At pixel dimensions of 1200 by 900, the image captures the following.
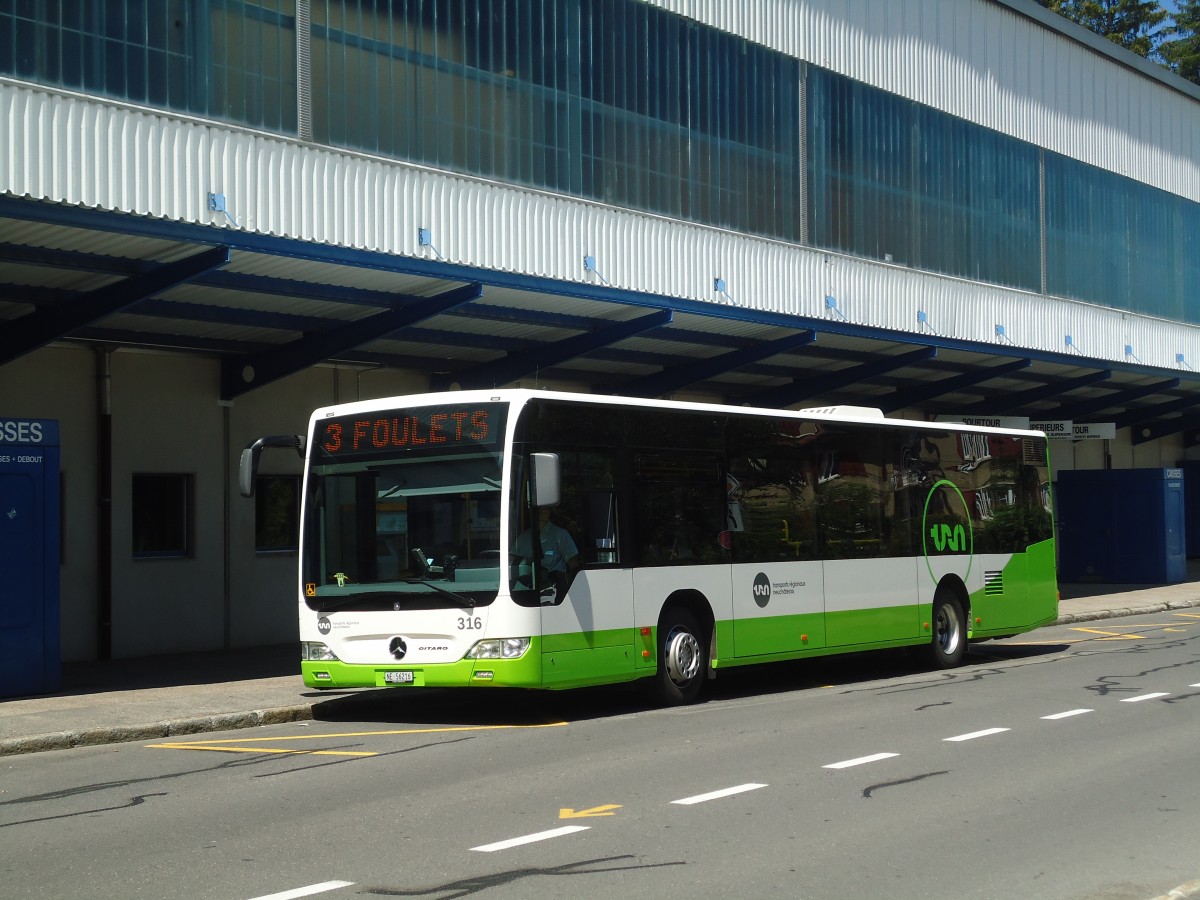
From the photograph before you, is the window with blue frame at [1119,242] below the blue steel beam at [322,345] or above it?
above

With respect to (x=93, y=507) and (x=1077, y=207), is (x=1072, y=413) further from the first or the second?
(x=93, y=507)

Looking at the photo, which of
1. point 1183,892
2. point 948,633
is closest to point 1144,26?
point 948,633

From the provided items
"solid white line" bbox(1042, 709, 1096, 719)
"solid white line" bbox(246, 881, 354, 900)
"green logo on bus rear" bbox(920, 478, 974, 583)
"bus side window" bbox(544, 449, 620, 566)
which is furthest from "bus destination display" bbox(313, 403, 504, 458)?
"green logo on bus rear" bbox(920, 478, 974, 583)

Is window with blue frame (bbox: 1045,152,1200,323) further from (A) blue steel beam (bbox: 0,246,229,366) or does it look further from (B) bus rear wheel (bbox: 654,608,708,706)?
(A) blue steel beam (bbox: 0,246,229,366)

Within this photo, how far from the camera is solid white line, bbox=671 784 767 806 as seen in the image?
8914 millimetres

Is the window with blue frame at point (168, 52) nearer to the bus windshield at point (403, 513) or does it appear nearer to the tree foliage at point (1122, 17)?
the bus windshield at point (403, 513)

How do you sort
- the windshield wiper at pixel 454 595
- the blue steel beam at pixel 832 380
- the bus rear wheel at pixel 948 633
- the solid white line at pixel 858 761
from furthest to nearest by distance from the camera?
the blue steel beam at pixel 832 380 → the bus rear wheel at pixel 948 633 → the windshield wiper at pixel 454 595 → the solid white line at pixel 858 761

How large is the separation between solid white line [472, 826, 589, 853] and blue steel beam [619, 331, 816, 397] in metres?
15.0

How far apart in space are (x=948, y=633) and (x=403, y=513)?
8212mm

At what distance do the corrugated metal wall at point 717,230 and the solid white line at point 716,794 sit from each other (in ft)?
26.7

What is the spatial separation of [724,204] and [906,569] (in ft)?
24.8

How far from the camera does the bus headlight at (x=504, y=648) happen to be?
12.4 metres

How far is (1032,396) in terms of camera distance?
3162 centimetres

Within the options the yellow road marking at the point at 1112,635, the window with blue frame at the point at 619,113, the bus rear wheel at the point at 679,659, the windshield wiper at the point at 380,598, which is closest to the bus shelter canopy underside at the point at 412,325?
the window with blue frame at the point at 619,113
